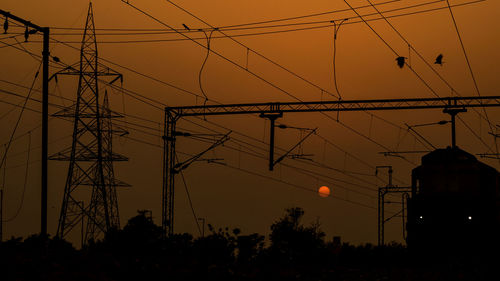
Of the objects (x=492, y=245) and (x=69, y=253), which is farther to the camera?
(x=492, y=245)

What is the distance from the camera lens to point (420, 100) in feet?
95.6

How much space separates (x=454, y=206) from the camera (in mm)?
26188

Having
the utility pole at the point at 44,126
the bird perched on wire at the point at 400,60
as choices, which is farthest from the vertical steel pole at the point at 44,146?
the bird perched on wire at the point at 400,60

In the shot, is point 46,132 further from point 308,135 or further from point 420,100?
point 308,135

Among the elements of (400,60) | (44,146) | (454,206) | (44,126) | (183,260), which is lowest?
(183,260)

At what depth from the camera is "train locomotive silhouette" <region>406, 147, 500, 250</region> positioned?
25812 millimetres

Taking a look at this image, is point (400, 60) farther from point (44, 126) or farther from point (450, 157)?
point (44, 126)

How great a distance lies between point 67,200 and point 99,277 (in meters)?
18.9

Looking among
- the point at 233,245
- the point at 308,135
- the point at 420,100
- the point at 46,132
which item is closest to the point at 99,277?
the point at 233,245

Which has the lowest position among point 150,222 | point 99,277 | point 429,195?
point 99,277

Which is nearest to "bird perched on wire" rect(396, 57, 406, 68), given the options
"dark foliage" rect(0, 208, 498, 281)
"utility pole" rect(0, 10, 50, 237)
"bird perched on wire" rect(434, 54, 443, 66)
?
"bird perched on wire" rect(434, 54, 443, 66)

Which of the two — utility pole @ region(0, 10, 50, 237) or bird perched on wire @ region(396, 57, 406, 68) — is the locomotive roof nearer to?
bird perched on wire @ region(396, 57, 406, 68)

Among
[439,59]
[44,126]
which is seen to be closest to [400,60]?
[439,59]

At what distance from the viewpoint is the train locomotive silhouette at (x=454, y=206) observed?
25812mm
